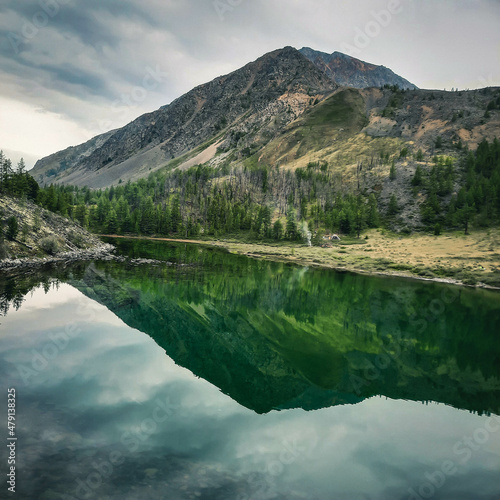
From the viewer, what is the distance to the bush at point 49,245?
59.0 m

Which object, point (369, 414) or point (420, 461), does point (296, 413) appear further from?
point (420, 461)

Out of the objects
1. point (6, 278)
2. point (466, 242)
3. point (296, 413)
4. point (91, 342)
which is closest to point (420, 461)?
point (296, 413)

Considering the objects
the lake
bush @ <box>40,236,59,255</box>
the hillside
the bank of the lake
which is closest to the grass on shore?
the bank of the lake

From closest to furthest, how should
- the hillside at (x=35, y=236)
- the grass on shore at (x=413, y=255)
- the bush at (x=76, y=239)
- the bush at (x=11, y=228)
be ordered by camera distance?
1. the bush at (x=11, y=228)
2. the hillside at (x=35, y=236)
3. the bush at (x=76, y=239)
4. the grass on shore at (x=413, y=255)

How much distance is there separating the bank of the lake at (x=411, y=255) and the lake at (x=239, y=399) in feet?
133

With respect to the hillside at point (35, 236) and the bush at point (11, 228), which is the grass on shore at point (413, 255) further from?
the bush at point (11, 228)

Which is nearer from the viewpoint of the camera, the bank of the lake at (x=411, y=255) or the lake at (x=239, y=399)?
the lake at (x=239, y=399)

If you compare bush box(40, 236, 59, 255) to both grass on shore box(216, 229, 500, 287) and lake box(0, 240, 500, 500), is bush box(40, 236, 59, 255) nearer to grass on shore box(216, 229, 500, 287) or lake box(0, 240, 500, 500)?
lake box(0, 240, 500, 500)

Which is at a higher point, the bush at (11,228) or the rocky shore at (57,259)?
the bush at (11,228)

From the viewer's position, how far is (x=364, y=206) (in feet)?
501

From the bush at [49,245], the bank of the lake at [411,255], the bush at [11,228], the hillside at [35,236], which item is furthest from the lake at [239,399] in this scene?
the bank of the lake at [411,255]

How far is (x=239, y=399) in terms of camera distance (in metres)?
18.2

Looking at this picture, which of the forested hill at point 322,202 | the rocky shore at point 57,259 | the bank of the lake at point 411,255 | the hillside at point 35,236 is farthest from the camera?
the forested hill at point 322,202

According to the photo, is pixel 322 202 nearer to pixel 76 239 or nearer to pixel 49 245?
pixel 76 239
